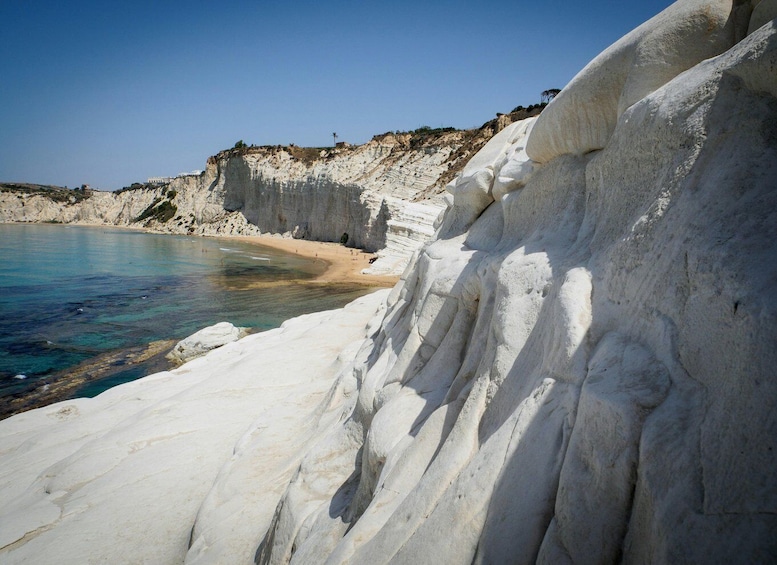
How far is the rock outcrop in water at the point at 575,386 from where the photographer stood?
1.73 metres

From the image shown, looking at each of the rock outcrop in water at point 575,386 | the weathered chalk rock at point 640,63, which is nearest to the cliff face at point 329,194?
the rock outcrop in water at point 575,386

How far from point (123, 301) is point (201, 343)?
12050mm

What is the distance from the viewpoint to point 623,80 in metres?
3.45

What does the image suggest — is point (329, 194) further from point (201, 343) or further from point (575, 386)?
point (575, 386)

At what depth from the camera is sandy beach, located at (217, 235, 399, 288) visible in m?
28.9

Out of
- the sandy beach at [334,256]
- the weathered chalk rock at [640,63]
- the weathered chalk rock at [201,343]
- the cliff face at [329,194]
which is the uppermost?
the cliff face at [329,194]

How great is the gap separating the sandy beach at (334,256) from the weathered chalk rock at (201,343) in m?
12.7

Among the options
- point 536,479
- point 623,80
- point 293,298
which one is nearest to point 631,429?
point 536,479

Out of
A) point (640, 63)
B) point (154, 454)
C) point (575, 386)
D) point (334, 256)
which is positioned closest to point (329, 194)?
point (334, 256)

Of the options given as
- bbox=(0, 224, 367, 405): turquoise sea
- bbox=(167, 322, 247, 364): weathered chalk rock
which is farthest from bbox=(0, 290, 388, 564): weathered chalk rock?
bbox=(0, 224, 367, 405): turquoise sea

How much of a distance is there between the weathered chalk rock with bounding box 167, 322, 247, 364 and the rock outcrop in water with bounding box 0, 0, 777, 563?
8.08 meters

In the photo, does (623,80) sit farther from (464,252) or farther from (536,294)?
(464,252)

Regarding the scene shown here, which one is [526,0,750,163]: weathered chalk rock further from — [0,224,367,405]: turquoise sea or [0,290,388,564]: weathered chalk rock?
[0,224,367,405]: turquoise sea

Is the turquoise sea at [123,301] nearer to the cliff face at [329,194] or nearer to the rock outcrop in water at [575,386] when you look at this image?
the cliff face at [329,194]
